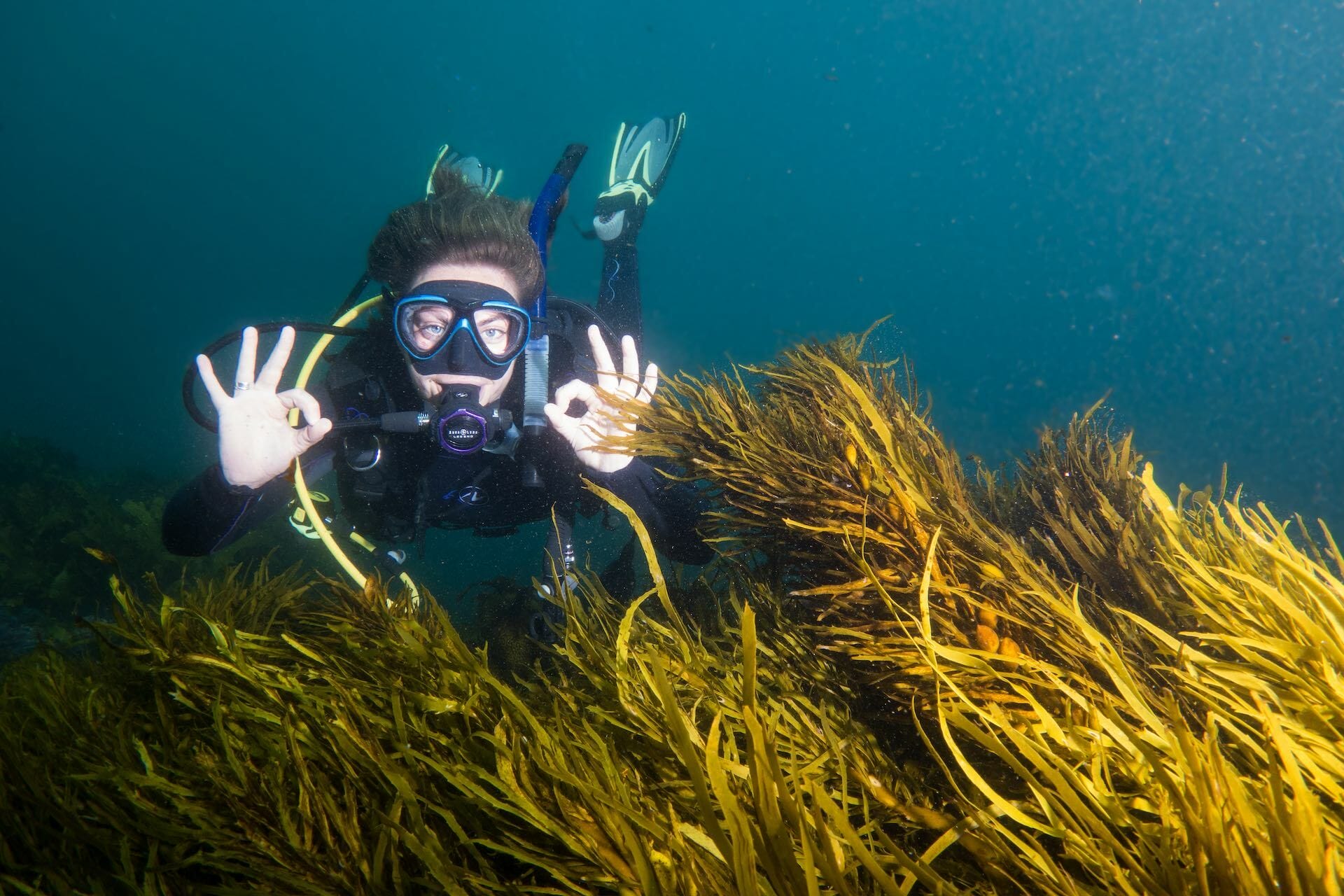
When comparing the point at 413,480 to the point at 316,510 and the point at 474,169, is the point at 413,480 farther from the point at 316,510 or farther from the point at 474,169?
the point at 474,169

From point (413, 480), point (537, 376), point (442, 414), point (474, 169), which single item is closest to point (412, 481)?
point (413, 480)

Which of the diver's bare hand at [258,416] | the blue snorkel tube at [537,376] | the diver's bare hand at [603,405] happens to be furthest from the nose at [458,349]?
the diver's bare hand at [603,405]

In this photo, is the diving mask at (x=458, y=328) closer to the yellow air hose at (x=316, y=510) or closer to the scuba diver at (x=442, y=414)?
the scuba diver at (x=442, y=414)

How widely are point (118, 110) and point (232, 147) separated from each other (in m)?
15.0

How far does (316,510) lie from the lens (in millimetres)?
3270

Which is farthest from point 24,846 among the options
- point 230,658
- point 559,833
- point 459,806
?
point 559,833

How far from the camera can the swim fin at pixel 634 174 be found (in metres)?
7.55

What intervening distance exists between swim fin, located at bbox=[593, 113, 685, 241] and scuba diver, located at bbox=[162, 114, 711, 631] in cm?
330

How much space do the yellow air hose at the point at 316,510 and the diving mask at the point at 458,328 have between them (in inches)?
22.9

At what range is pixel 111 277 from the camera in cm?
7156

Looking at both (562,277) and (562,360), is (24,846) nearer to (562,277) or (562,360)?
(562,360)

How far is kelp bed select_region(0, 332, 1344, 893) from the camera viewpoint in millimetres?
870

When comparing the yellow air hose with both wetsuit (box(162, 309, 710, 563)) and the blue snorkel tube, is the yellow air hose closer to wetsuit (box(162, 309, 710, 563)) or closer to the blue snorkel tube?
wetsuit (box(162, 309, 710, 563))

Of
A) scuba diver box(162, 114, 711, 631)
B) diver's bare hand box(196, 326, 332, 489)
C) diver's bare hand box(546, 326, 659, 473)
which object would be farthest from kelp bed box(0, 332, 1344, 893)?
scuba diver box(162, 114, 711, 631)
